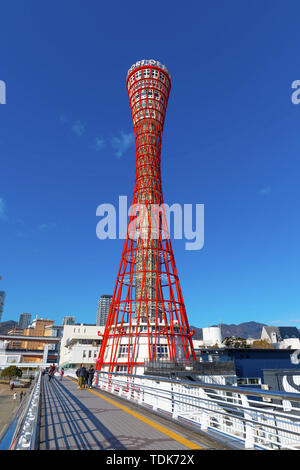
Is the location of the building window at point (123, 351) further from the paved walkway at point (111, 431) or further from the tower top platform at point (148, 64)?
the tower top platform at point (148, 64)

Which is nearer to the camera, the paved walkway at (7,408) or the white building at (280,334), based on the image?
the paved walkway at (7,408)

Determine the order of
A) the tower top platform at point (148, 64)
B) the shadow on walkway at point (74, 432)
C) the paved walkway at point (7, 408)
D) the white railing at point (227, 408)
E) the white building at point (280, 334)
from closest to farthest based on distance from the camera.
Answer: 1. the white railing at point (227, 408)
2. the shadow on walkway at point (74, 432)
3. the paved walkway at point (7, 408)
4. the tower top platform at point (148, 64)
5. the white building at point (280, 334)

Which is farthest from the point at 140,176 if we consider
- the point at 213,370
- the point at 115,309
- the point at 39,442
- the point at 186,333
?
the point at 39,442

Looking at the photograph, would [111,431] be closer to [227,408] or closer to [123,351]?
[227,408]

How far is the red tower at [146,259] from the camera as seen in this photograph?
1298 inches

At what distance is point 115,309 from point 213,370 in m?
13.1

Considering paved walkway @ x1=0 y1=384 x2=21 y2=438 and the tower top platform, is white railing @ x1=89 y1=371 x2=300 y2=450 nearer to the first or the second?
paved walkway @ x1=0 y1=384 x2=21 y2=438

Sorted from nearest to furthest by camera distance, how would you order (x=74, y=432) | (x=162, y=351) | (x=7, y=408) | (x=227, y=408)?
(x=227, y=408), (x=74, y=432), (x=162, y=351), (x=7, y=408)

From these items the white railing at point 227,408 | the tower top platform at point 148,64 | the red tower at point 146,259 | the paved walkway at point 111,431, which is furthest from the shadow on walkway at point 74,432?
the tower top platform at point 148,64

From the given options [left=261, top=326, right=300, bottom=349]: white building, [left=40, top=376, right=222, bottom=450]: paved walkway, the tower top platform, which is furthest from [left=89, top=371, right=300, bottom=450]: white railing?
[left=261, top=326, right=300, bottom=349]: white building

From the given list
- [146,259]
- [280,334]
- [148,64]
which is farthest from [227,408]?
[280,334]

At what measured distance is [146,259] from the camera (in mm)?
34719

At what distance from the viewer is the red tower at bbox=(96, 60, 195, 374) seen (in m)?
33.0

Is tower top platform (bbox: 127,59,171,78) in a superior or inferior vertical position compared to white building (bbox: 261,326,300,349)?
superior
